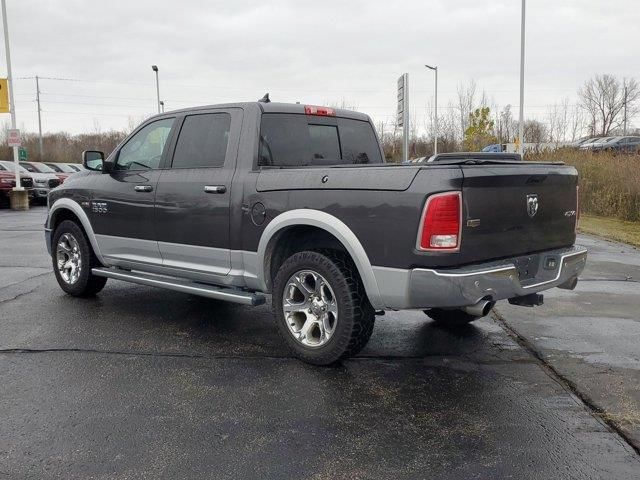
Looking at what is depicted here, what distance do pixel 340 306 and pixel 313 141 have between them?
1765 mm

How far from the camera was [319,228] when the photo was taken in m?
4.38

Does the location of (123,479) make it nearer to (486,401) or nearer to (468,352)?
(486,401)

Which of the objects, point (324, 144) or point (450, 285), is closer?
point (450, 285)

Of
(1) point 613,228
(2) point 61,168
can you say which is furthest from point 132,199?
(2) point 61,168

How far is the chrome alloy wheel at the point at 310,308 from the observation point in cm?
432

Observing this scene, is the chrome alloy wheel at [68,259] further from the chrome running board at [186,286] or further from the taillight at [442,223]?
the taillight at [442,223]

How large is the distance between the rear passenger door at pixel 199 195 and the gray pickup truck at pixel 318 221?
0.01 meters

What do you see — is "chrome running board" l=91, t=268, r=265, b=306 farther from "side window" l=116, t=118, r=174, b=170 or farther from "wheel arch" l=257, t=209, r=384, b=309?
"side window" l=116, t=118, r=174, b=170

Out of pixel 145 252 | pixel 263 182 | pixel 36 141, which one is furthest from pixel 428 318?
pixel 36 141

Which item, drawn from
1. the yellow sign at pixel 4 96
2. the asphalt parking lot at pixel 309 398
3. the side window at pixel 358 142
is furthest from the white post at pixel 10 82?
the side window at pixel 358 142

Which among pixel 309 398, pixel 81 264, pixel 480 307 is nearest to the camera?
pixel 309 398

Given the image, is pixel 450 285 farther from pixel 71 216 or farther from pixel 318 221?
pixel 71 216

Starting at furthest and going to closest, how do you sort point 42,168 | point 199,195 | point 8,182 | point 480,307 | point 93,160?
1. point 42,168
2. point 8,182
3. point 93,160
4. point 199,195
5. point 480,307

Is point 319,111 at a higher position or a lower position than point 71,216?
higher
